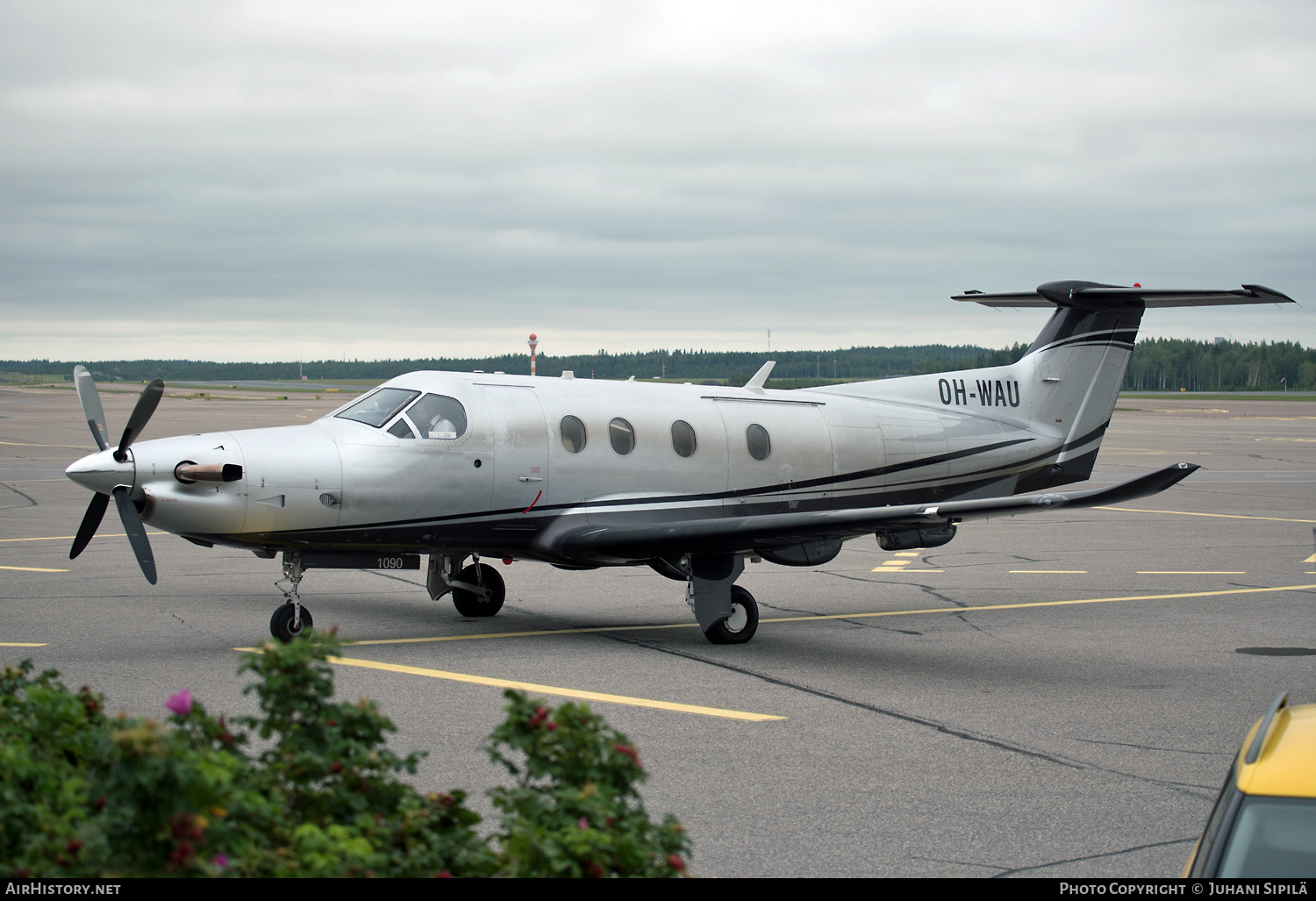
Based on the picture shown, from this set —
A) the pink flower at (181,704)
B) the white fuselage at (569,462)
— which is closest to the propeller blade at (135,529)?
the white fuselage at (569,462)

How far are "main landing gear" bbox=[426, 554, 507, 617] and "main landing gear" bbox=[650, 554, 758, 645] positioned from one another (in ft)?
8.36

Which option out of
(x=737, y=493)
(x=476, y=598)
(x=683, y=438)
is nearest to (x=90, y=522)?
(x=476, y=598)

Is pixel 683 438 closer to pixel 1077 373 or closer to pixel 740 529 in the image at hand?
pixel 740 529

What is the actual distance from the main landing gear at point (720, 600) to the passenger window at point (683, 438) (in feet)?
4.49

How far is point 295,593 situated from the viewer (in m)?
10.5

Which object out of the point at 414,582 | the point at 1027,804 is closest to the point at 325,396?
the point at 414,582

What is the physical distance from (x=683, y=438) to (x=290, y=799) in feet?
28.8

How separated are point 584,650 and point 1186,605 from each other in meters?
7.17

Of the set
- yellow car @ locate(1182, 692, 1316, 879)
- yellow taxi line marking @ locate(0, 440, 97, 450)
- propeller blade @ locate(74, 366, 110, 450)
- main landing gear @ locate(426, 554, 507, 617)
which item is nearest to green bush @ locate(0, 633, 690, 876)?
yellow car @ locate(1182, 692, 1316, 879)

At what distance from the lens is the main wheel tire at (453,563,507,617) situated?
1250cm

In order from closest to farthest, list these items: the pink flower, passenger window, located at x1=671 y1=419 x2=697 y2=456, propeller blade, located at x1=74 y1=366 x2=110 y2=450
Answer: the pink flower < propeller blade, located at x1=74 y1=366 x2=110 y2=450 < passenger window, located at x1=671 y1=419 x2=697 y2=456

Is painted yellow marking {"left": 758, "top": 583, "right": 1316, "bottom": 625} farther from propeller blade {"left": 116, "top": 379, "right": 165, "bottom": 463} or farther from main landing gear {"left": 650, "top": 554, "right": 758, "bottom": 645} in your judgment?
propeller blade {"left": 116, "top": 379, "right": 165, "bottom": 463}

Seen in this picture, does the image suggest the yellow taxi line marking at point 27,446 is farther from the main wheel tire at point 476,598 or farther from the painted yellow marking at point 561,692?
the painted yellow marking at point 561,692

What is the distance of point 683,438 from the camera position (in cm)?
1220
